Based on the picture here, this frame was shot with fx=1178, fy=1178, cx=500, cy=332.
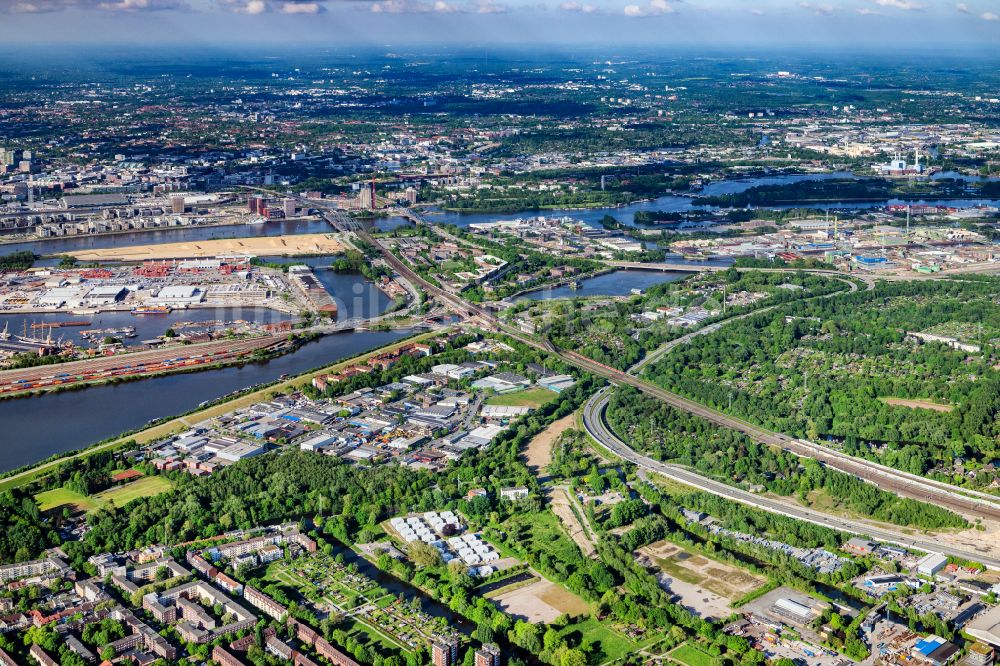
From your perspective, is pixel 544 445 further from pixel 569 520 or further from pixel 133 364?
pixel 133 364

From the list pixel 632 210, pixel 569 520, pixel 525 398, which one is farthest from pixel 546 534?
pixel 632 210

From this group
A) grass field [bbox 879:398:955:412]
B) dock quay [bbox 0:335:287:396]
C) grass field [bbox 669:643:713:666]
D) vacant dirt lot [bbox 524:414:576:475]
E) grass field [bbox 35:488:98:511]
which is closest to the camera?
grass field [bbox 669:643:713:666]

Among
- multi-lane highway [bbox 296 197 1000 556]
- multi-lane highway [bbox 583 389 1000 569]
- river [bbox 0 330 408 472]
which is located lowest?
river [bbox 0 330 408 472]

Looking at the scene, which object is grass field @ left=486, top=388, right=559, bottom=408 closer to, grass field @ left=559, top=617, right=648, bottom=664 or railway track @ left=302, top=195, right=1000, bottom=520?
railway track @ left=302, top=195, right=1000, bottom=520

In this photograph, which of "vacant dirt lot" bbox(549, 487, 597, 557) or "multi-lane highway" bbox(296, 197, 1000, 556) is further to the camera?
"multi-lane highway" bbox(296, 197, 1000, 556)

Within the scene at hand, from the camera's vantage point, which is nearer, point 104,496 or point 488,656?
point 488,656

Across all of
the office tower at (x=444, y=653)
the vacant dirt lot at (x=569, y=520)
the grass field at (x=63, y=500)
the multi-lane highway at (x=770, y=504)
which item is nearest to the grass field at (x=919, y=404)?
the multi-lane highway at (x=770, y=504)

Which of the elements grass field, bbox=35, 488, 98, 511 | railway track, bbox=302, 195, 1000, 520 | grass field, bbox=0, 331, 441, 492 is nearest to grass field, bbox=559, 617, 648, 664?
railway track, bbox=302, 195, 1000, 520
